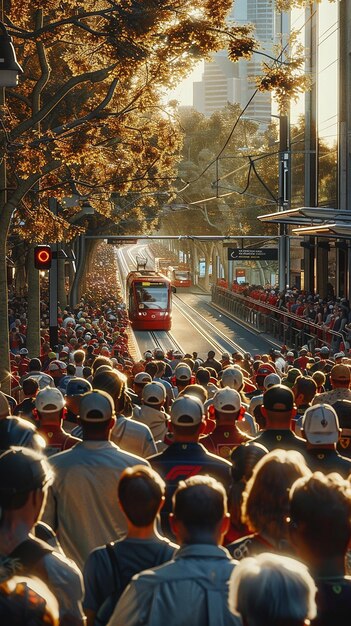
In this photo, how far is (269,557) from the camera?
12.7 feet

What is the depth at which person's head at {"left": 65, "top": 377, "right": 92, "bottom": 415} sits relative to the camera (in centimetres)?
1079

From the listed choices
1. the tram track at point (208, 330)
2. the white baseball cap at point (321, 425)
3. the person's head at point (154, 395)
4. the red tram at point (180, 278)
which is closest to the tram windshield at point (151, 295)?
the tram track at point (208, 330)

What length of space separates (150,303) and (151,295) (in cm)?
63

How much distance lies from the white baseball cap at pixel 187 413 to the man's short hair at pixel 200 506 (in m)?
2.80

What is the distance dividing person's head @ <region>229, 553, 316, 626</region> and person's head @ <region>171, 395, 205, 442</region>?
13.0ft

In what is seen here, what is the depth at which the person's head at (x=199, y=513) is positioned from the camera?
4832 millimetres

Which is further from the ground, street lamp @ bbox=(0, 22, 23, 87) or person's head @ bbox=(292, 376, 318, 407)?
street lamp @ bbox=(0, 22, 23, 87)

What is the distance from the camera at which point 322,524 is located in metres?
4.66

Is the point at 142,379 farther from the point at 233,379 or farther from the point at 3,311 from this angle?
the point at 3,311

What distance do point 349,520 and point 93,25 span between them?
19699 mm

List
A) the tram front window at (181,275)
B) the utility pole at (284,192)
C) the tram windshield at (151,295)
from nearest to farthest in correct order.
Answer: the utility pole at (284,192), the tram windshield at (151,295), the tram front window at (181,275)

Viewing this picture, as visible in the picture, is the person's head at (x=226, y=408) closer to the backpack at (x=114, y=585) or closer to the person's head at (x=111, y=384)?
the person's head at (x=111, y=384)

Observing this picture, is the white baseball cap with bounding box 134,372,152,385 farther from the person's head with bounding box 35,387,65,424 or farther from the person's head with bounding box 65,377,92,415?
the person's head with bounding box 35,387,65,424

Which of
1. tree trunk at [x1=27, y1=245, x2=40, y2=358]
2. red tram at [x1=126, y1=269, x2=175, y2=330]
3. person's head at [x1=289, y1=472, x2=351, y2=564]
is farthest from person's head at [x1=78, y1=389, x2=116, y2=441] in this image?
red tram at [x1=126, y1=269, x2=175, y2=330]
